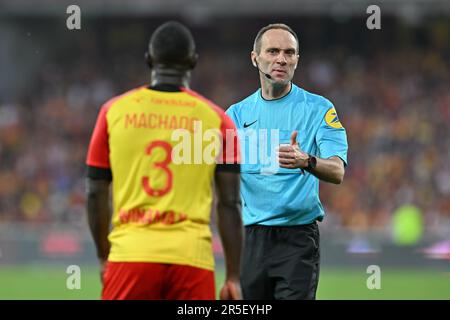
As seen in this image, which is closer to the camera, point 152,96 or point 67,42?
point 152,96

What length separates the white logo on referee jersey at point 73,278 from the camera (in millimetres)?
15938

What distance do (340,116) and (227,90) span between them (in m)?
3.58

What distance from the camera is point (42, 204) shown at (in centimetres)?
2408

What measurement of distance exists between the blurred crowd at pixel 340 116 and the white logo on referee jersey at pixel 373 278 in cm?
445

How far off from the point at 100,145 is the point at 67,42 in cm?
2504

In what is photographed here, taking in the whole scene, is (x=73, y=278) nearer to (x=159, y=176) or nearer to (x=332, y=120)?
(x=332, y=120)

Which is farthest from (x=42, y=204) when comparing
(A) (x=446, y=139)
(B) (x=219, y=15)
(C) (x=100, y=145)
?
(C) (x=100, y=145)

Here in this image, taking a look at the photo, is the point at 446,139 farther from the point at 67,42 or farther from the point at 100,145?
the point at 100,145

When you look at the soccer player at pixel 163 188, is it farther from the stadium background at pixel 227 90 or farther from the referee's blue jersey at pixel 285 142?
the stadium background at pixel 227 90

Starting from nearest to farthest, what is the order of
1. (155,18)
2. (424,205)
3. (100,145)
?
(100,145), (424,205), (155,18)

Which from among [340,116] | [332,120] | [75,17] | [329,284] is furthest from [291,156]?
[340,116]

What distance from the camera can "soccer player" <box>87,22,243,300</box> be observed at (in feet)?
15.8

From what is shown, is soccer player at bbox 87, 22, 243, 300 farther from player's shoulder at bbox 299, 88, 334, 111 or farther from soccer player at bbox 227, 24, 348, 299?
player's shoulder at bbox 299, 88, 334, 111

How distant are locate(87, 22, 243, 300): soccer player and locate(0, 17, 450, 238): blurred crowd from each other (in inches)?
703
